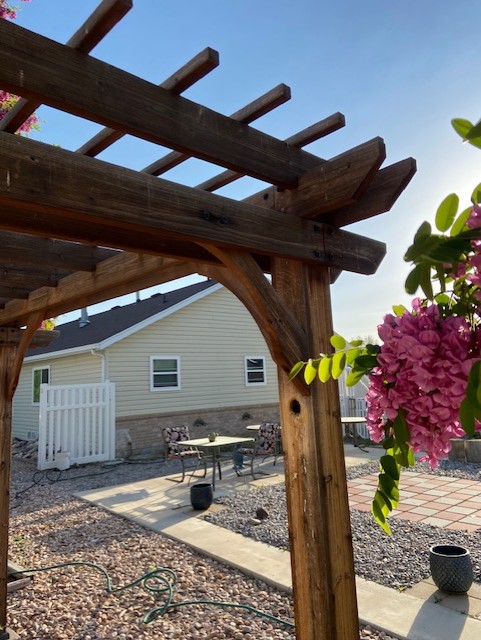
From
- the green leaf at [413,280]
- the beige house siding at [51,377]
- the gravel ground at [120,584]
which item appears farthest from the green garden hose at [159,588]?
the beige house siding at [51,377]

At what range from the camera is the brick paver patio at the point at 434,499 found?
5766 millimetres

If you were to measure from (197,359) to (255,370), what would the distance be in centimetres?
239

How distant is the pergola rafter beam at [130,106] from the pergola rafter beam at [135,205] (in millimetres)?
176

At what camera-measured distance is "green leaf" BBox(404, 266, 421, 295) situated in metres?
0.68

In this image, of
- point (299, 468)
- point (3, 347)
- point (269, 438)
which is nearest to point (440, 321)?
point (299, 468)

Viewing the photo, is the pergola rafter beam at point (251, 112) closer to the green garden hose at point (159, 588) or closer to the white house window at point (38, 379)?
the green garden hose at point (159, 588)

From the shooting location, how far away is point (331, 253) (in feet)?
7.64

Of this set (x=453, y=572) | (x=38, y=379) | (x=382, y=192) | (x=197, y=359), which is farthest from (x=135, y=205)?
(x=38, y=379)

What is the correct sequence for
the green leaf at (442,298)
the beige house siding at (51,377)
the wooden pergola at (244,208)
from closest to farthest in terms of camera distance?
A: the green leaf at (442,298), the wooden pergola at (244,208), the beige house siding at (51,377)

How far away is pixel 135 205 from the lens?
1.64 meters

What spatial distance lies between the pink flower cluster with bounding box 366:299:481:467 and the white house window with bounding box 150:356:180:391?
12.6 m

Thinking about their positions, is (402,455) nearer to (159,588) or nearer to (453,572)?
(453,572)

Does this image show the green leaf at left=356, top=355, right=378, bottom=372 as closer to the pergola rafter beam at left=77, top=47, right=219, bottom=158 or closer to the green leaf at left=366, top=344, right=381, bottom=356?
the green leaf at left=366, top=344, right=381, bottom=356

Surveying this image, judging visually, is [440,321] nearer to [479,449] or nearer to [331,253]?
[331,253]
